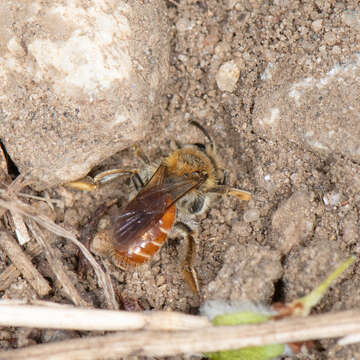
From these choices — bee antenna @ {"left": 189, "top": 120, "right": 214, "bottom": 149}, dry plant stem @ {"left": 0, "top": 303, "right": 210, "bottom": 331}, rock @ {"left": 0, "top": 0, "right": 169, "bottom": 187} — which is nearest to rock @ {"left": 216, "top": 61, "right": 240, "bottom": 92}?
bee antenna @ {"left": 189, "top": 120, "right": 214, "bottom": 149}

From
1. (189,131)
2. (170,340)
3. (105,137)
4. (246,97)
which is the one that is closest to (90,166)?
(105,137)

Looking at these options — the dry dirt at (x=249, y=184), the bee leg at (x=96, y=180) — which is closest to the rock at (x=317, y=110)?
the dry dirt at (x=249, y=184)

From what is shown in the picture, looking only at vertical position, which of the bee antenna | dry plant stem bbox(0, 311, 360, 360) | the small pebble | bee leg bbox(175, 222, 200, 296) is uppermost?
the bee antenna

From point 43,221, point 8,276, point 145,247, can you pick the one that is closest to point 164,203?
point 145,247

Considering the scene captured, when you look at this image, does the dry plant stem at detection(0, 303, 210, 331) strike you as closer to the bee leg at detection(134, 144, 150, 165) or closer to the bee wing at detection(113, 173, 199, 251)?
the bee wing at detection(113, 173, 199, 251)

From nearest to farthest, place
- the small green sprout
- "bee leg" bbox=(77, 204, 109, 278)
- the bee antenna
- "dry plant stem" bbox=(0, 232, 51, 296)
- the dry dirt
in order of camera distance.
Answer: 1. the small green sprout
2. the dry dirt
3. "dry plant stem" bbox=(0, 232, 51, 296)
4. "bee leg" bbox=(77, 204, 109, 278)
5. the bee antenna

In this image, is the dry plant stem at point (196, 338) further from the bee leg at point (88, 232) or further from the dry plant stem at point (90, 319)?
the bee leg at point (88, 232)

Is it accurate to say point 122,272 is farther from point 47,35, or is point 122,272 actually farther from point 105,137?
point 47,35

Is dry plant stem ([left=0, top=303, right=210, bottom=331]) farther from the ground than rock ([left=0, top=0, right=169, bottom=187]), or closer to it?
closer to it
